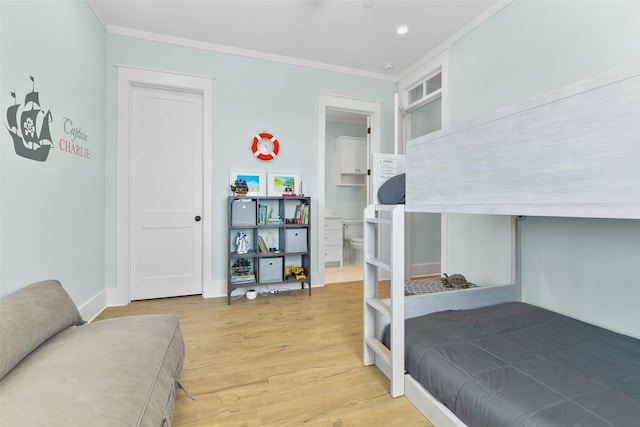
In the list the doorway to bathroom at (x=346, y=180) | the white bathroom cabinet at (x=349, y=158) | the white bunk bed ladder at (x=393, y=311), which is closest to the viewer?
the white bunk bed ladder at (x=393, y=311)

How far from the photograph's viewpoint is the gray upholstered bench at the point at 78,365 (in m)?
0.78

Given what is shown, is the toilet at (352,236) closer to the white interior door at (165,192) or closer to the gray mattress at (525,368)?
the white interior door at (165,192)

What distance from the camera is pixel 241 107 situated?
3.20m

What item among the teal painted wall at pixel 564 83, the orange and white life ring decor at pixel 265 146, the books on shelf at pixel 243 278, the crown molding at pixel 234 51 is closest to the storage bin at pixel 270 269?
the books on shelf at pixel 243 278

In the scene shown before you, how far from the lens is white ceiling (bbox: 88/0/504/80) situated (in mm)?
2482

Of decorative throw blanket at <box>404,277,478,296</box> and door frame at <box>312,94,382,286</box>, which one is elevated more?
door frame at <box>312,94,382,286</box>

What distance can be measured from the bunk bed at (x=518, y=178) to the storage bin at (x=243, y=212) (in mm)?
1669

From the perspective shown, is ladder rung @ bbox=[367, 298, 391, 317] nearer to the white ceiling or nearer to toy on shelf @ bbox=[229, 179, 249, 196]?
toy on shelf @ bbox=[229, 179, 249, 196]

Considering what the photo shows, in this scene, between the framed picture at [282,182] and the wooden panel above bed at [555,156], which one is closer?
the wooden panel above bed at [555,156]

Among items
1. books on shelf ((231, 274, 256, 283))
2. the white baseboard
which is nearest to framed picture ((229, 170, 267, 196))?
books on shelf ((231, 274, 256, 283))

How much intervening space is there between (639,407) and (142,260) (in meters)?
3.64

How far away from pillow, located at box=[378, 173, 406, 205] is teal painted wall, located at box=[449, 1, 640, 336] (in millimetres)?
1341

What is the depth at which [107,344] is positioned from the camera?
1.13 meters

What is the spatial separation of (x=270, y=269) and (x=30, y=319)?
2.07m
